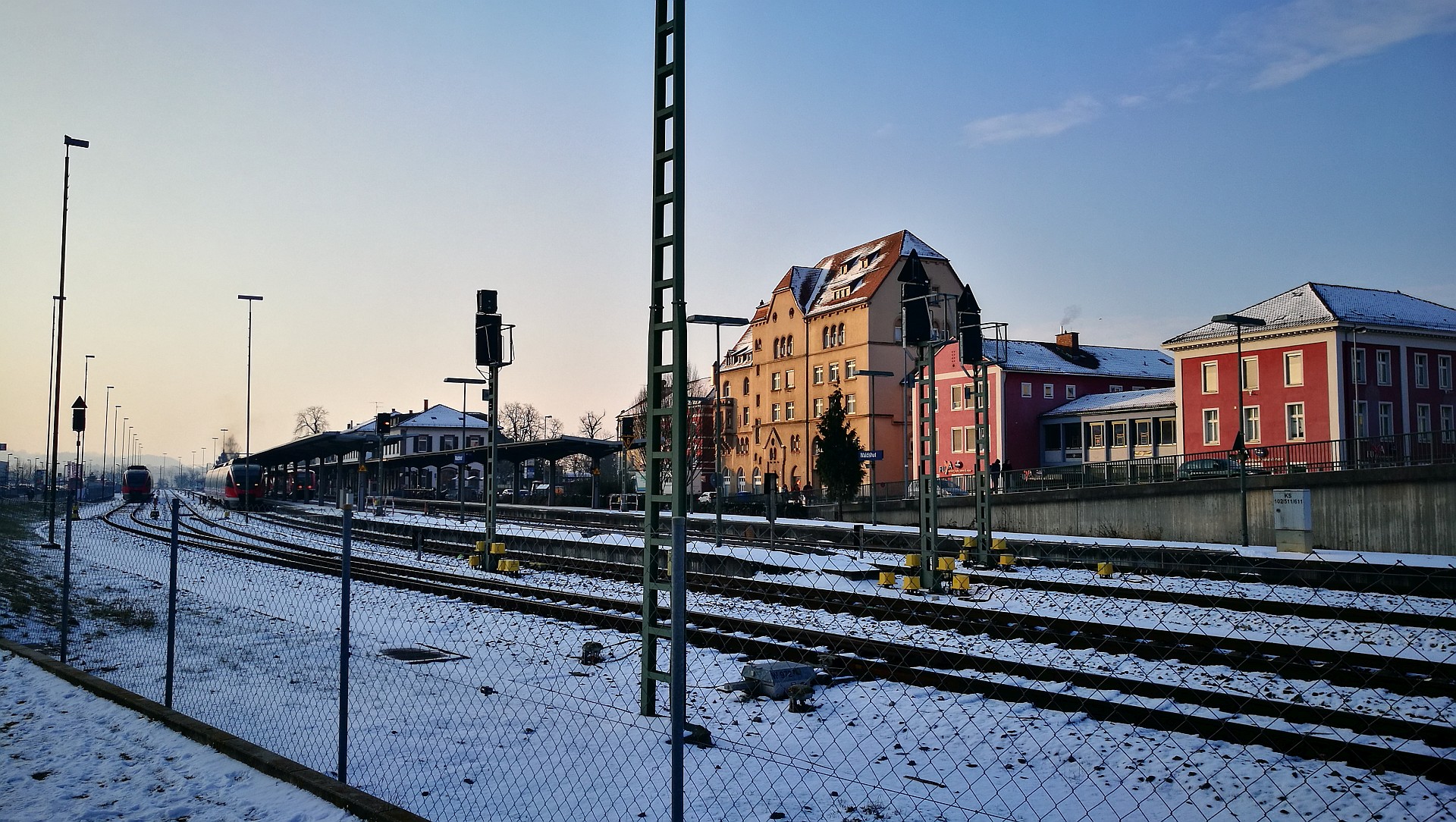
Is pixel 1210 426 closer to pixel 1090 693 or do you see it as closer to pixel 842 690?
pixel 1090 693

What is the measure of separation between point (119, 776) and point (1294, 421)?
4853 centimetres

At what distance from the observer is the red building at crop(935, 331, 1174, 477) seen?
6056 centimetres

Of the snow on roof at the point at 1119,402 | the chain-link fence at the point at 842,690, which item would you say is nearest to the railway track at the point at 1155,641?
the chain-link fence at the point at 842,690

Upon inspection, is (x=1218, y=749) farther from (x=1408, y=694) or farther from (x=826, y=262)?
(x=826, y=262)

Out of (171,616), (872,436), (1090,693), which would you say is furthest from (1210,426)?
(171,616)

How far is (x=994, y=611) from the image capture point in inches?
545

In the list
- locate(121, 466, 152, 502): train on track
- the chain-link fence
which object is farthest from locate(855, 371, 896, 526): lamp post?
locate(121, 466, 152, 502): train on track

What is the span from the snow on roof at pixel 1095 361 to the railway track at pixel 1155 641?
4656cm

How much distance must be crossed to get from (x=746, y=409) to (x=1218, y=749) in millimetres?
73719

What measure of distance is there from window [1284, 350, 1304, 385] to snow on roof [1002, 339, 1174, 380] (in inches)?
669

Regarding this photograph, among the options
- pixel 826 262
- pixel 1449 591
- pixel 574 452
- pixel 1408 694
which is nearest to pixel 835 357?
pixel 826 262

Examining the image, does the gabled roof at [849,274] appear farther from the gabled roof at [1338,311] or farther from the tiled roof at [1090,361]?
the gabled roof at [1338,311]

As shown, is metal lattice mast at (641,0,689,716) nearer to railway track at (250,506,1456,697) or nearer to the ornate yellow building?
railway track at (250,506,1456,697)

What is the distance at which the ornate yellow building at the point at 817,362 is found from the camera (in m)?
66.6
